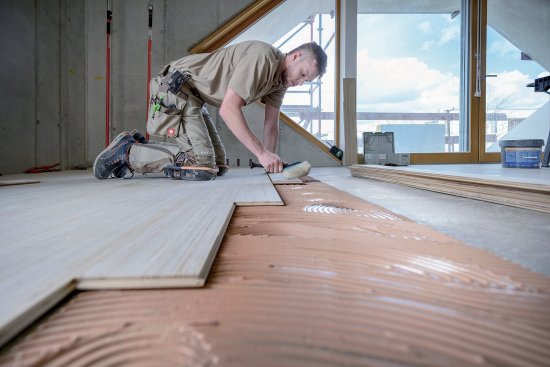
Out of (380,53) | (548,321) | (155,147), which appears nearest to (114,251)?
(548,321)

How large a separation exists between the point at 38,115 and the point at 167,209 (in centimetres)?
324

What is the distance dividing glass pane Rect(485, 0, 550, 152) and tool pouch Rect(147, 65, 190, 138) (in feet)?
16.5

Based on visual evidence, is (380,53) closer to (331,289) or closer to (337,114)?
(337,114)

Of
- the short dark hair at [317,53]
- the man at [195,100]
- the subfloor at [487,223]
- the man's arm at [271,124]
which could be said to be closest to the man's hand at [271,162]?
the man at [195,100]

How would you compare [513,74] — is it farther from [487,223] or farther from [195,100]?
[487,223]

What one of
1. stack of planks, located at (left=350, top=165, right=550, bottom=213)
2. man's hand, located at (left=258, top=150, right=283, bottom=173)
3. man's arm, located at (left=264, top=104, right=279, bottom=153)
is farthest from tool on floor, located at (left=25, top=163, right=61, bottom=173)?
stack of planks, located at (left=350, top=165, right=550, bottom=213)

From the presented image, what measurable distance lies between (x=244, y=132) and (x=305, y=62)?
1.96 ft

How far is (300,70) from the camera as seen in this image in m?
2.07

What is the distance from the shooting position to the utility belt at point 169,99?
2415 millimetres

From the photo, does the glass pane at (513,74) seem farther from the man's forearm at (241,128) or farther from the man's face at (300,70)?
the man's forearm at (241,128)

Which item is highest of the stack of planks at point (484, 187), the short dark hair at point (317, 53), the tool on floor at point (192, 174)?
the short dark hair at point (317, 53)

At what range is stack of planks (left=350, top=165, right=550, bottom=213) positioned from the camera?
1.26 meters

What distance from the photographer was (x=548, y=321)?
1.36 ft

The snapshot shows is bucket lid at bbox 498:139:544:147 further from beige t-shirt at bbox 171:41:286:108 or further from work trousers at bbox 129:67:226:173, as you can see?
work trousers at bbox 129:67:226:173
